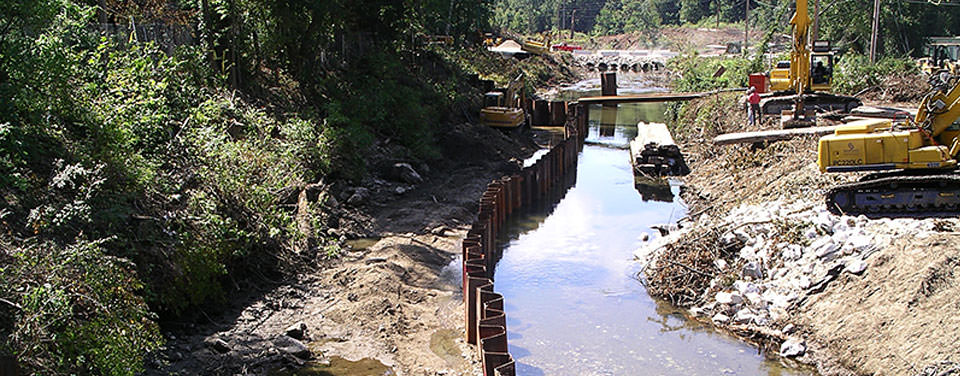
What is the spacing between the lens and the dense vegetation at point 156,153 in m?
8.48

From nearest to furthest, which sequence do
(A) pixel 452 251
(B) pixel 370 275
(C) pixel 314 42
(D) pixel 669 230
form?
(B) pixel 370 275 < (A) pixel 452 251 < (D) pixel 669 230 < (C) pixel 314 42

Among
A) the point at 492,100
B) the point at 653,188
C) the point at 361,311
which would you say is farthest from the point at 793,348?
the point at 492,100

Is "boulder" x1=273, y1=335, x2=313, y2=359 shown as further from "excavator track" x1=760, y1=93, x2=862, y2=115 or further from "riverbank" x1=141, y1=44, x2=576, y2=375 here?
"excavator track" x1=760, y1=93, x2=862, y2=115

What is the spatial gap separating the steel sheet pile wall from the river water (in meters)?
0.60

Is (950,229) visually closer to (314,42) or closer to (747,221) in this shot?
(747,221)

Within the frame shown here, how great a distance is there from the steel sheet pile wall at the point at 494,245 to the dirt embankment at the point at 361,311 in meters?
0.68

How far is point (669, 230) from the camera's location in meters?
17.9

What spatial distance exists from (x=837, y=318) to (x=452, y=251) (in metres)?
7.45

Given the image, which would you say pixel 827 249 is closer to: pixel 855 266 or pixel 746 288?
pixel 855 266

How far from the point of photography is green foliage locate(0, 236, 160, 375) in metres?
7.79

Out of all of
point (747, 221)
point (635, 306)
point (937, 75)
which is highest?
point (937, 75)

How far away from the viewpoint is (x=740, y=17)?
107m

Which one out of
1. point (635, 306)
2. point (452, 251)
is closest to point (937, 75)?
point (635, 306)

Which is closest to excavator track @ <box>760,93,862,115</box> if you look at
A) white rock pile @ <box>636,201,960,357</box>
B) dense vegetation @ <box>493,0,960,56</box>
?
white rock pile @ <box>636,201,960,357</box>
